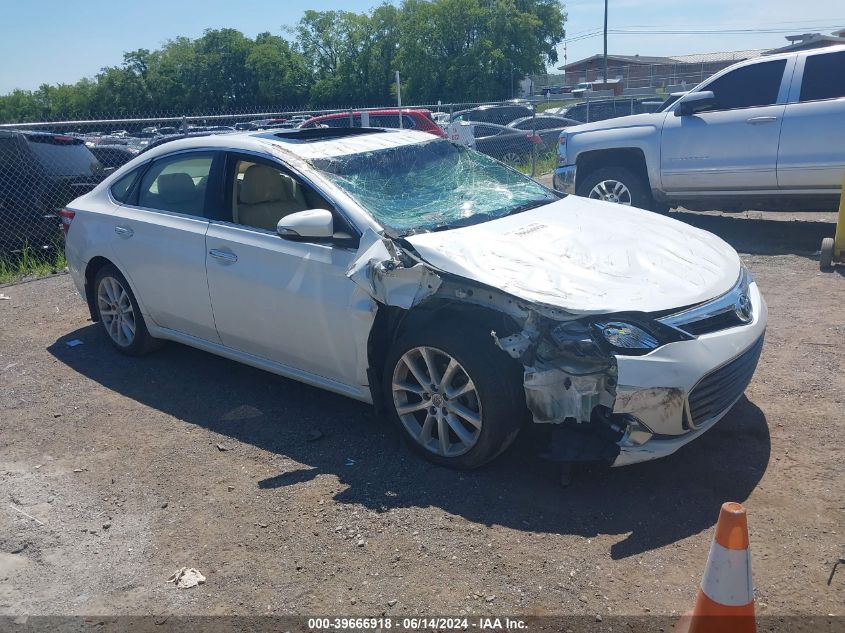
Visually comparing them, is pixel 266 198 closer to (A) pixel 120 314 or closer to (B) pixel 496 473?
(A) pixel 120 314

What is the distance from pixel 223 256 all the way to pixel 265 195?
0.46m

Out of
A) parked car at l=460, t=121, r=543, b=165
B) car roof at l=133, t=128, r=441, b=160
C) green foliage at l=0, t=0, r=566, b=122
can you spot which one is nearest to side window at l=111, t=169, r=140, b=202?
car roof at l=133, t=128, r=441, b=160

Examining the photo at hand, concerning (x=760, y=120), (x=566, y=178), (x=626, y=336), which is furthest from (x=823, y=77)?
(x=626, y=336)

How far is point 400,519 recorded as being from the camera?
3639 mm

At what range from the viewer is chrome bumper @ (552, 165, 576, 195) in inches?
385

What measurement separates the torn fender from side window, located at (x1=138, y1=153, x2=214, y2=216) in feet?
5.30

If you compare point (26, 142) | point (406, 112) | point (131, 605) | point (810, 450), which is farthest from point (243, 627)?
point (406, 112)

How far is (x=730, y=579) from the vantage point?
96.0 inches

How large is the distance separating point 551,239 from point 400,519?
5.54 ft

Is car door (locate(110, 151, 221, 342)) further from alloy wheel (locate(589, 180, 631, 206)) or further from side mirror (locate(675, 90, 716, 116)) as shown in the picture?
side mirror (locate(675, 90, 716, 116))

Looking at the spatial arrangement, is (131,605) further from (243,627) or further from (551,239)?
(551,239)

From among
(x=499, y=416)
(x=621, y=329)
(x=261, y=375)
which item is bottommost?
(x=261, y=375)

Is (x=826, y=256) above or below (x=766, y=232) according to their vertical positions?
above

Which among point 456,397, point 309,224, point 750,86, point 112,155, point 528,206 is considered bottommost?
point 456,397
